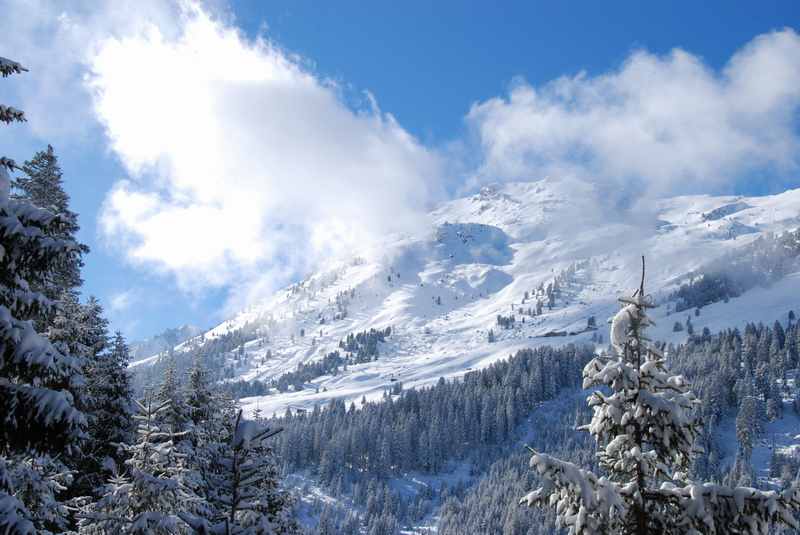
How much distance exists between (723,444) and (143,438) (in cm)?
20346

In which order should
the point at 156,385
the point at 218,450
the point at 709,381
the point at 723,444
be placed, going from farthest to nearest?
the point at 709,381, the point at 723,444, the point at 156,385, the point at 218,450

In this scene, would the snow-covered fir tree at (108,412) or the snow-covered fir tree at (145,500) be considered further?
the snow-covered fir tree at (108,412)

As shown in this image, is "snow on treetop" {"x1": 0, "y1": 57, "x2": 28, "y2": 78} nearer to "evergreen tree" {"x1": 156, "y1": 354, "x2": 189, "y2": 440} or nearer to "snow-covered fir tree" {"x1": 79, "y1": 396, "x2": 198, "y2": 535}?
"snow-covered fir tree" {"x1": 79, "y1": 396, "x2": 198, "y2": 535}

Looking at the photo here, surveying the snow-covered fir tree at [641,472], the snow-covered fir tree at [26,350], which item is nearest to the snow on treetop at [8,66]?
the snow-covered fir tree at [26,350]

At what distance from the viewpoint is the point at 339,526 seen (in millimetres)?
152500

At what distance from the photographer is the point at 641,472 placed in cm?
970

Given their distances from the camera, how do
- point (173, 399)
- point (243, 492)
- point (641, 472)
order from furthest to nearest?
→ point (173, 399)
point (243, 492)
point (641, 472)

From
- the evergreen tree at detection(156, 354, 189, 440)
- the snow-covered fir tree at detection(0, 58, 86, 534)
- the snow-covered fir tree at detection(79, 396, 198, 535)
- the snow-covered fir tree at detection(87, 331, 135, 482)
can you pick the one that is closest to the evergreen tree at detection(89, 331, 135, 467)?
the snow-covered fir tree at detection(87, 331, 135, 482)

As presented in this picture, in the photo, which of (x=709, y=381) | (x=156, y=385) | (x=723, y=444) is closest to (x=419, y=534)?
(x=723, y=444)

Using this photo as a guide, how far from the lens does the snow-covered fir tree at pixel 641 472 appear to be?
8.91 m

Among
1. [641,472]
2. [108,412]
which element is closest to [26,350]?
[641,472]

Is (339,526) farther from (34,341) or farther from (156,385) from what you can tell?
(34,341)

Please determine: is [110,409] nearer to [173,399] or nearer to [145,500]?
[173,399]

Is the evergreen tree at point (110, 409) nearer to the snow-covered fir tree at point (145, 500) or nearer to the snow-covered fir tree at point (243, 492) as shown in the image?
the snow-covered fir tree at point (243, 492)
